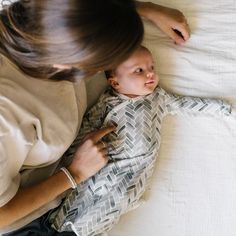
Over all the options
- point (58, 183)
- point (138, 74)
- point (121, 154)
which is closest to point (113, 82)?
point (138, 74)

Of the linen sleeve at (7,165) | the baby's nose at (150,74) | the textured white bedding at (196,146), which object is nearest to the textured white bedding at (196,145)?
the textured white bedding at (196,146)

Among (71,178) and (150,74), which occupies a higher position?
(150,74)

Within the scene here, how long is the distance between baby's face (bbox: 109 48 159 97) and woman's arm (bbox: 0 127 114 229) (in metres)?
0.12

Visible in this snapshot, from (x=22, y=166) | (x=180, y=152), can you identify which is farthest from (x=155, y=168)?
(x=22, y=166)

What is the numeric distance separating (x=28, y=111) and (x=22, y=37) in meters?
0.17

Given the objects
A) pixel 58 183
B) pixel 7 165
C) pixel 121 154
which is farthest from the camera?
pixel 121 154

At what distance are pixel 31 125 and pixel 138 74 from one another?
29 centimetres

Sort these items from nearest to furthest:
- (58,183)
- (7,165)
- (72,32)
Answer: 1. (72,32)
2. (7,165)
3. (58,183)

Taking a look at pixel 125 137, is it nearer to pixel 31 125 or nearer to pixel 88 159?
pixel 88 159

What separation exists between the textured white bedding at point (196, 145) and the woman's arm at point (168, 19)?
28mm

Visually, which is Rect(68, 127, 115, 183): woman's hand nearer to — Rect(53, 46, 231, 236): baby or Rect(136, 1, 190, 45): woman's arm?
Rect(53, 46, 231, 236): baby

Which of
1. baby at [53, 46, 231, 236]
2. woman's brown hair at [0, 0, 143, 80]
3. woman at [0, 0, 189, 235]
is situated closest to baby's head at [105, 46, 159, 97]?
baby at [53, 46, 231, 236]

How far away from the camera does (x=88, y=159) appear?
37.9 inches

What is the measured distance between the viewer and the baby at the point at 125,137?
100 cm
